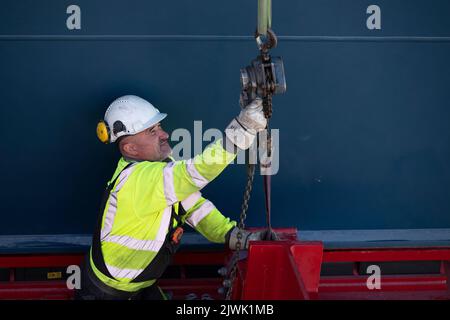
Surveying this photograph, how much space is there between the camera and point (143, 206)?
2.21 m

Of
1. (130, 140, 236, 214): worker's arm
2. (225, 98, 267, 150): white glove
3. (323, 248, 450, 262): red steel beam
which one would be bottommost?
(323, 248, 450, 262): red steel beam

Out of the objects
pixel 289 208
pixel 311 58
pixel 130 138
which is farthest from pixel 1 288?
pixel 311 58

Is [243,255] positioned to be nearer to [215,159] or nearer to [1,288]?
[215,159]

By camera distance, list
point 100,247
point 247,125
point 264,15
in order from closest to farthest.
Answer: point 264,15 → point 247,125 → point 100,247

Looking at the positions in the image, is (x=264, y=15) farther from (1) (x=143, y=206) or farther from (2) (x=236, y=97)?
(2) (x=236, y=97)

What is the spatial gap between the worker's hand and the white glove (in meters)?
0.47

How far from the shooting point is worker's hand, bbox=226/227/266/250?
2.46 metres

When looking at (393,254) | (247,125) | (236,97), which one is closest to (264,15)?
(247,125)

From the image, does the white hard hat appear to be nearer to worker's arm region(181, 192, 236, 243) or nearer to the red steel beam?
worker's arm region(181, 192, 236, 243)

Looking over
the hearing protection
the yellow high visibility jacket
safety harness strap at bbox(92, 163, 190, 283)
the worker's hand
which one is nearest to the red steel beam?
the worker's hand

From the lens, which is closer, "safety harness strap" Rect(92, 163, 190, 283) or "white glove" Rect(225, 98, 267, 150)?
"white glove" Rect(225, 98, 267, 150)

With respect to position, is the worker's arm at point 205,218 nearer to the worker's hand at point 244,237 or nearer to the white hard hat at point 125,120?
the worker's hand at point 244,237

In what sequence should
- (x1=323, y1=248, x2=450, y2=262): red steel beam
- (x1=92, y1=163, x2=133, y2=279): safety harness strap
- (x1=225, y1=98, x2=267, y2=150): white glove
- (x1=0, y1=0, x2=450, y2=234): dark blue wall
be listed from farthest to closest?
(x1=323, y1=248, x2=450, y2=262): red steel beam < (x1=0, y1=0, x2=450, y2=234): dark blue wall < (x1=92, y1=163, x2=133, y2=279): safety harness strap < (x1=225, y1=98, x2=267, y2=150): white glove

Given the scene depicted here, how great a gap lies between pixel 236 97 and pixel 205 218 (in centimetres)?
64
